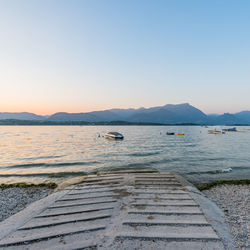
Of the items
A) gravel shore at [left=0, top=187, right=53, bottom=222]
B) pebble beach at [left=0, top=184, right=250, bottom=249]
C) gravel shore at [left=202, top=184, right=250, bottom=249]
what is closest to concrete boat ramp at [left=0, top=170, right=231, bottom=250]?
gravel shore at [left=202, top=184, right=250, bottom=249]

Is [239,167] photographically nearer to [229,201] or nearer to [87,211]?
[229,201]

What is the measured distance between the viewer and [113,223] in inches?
239

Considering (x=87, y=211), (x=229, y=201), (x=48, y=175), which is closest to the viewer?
(x=87, y=211)

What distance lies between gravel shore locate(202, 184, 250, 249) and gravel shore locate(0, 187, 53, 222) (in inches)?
428

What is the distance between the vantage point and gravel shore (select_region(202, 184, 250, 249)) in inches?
228

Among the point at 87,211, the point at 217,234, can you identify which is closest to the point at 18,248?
the point at 87,211

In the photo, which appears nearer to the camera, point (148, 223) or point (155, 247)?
point (155, 247)

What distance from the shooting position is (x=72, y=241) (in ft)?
16.8

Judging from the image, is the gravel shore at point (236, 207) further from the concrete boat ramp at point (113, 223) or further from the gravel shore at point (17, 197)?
the gravel shore at point (17, 197)

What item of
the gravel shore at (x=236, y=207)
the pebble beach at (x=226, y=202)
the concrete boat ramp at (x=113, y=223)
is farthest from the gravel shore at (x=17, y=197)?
the gravel shore at (x=236, y=207)

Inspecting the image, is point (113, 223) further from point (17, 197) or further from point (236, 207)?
point (17, 197)

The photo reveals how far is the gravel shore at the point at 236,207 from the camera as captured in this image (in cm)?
579

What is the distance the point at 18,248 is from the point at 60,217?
188 cm

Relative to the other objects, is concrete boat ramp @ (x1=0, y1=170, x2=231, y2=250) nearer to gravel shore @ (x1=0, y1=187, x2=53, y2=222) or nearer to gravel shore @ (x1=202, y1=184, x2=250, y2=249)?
gravel shore @ (x1=202, y1=184, x2=250, y2=249)
